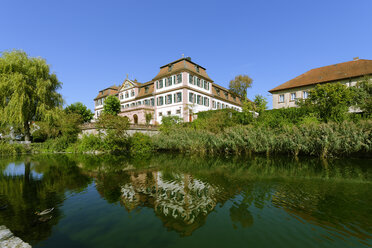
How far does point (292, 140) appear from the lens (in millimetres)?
13156

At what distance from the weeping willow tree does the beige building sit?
30.7 meters

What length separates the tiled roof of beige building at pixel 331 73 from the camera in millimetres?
23906

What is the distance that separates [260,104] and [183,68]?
14236mm

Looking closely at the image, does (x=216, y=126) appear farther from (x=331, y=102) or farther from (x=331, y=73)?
(x=331, y=73)

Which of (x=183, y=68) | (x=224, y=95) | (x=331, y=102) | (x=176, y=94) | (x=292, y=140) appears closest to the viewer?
(x=292, y=140)

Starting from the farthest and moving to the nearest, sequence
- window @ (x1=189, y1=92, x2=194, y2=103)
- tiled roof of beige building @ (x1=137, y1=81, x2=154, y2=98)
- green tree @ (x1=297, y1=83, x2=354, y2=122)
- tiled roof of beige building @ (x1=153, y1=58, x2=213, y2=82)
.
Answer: tiled roof of beige building @ (x1=137, y1=81, x2=154, y2=98) → window @ (x1=189, y1=92, x2=194, y2=103) → tiled roof of beige building @ (x1=153, y1=58, x2=213, y2=82) → green tree @ (x1=297, y1=83, x2=354, y2=122)

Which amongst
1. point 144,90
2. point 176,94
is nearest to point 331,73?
point 176,94

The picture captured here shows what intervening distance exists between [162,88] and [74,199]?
97.5 feet

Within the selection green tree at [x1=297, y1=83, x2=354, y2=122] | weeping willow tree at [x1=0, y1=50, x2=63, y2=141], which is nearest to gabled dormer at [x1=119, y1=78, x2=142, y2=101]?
weeping willow tree at [x1=0, y1=50, x2=63, y2=141]

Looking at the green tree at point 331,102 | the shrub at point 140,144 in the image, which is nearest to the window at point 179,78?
the shrub at point 140,144

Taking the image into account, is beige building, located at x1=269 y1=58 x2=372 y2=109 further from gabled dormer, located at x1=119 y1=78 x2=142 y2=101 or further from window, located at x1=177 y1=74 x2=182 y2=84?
gabled dormer, located at x1=119 y1=78 x2=142 y2=101

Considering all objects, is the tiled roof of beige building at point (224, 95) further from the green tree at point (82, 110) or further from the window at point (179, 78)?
the green tree at point (82, 110)

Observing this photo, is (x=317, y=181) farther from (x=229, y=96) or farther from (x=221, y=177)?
(x=229, y=96)

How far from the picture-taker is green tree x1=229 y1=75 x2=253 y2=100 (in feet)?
127
